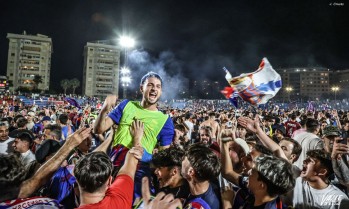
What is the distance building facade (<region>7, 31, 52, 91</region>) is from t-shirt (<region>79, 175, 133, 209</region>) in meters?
124

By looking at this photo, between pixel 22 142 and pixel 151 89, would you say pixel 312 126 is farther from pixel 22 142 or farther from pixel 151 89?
pixel 22 142

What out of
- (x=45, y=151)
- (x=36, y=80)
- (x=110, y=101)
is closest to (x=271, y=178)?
(x=110, y=101)

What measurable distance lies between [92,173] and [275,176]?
1789mm

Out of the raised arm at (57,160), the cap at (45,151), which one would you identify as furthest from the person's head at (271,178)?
the cap at (45,151)

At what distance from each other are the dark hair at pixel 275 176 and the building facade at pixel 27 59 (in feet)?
410

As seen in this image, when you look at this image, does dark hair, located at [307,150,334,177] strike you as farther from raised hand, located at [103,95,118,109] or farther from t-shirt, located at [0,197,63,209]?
t-shirt, located at [0,197,63,209]

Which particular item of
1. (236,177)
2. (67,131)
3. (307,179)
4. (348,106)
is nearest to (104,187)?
(236,177)

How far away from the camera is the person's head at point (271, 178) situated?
2.61 meters

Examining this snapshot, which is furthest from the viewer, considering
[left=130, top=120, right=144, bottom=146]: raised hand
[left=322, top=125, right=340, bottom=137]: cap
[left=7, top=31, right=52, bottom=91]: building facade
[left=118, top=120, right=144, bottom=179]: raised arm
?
[left=7, top=31, right=52, bottom=91]: building facade

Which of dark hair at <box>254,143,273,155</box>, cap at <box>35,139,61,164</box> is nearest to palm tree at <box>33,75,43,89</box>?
cap at <box>35,139,61,164</box>

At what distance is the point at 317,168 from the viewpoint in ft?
11.6

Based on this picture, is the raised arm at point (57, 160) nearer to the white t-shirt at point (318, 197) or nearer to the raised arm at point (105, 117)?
the raised arm at point (105, 117)

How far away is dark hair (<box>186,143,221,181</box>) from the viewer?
9.26ft

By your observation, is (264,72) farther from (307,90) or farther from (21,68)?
(307,90)
